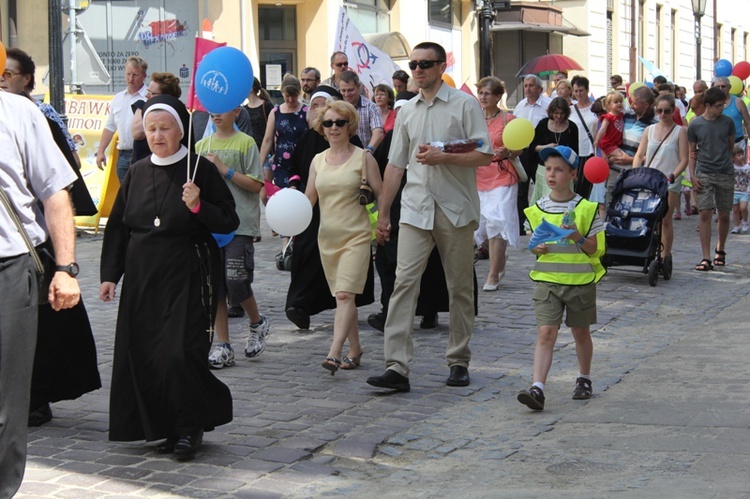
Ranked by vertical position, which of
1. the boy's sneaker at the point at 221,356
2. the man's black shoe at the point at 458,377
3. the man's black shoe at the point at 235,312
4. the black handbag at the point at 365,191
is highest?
the black handbag at the point at 365,191

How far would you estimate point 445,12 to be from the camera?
32438mm

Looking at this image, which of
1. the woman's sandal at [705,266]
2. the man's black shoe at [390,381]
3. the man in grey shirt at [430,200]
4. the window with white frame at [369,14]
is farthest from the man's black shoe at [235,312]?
the window with white frame at [369,14]

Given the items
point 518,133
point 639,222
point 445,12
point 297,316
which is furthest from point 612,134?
point 445,12

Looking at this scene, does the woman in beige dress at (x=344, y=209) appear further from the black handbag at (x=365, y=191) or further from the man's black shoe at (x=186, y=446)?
the man's black shoe at (x=186, y=446)

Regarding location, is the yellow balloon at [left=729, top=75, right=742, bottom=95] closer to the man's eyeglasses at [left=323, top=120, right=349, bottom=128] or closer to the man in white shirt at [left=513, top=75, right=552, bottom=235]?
the man in white shirt at [left=513, top=75, right=552, bottom=235]

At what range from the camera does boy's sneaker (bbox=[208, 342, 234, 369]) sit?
7852 mm

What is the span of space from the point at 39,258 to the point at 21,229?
0.50 ft

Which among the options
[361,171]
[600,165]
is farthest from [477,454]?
[600,165]

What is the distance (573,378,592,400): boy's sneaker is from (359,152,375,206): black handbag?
1771mm

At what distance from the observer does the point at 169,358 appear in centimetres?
571

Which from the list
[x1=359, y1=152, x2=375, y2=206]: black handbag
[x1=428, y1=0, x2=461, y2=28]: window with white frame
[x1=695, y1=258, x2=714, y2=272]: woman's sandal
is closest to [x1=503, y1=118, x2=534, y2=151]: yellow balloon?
[x1=359, y1=152, x2=375, y2=206]: black handbag

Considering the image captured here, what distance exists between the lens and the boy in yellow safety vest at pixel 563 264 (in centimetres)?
683

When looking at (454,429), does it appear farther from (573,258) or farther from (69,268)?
(69,268)

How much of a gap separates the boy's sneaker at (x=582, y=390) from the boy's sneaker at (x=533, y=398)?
14.0 inches
